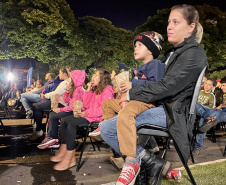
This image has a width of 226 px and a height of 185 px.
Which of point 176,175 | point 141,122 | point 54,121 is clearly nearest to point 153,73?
point 141,122

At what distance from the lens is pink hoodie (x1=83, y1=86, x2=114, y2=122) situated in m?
4.45

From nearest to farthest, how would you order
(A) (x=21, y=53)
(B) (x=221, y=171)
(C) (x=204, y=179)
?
1. (C) (x=204, y=179)
2. (B) (x=221, y=171)
3. (A) (x=21, y=53)

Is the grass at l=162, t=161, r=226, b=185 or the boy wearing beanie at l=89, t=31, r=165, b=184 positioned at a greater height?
the boy wearing beanie at l=89, t=31, r=165, b=184

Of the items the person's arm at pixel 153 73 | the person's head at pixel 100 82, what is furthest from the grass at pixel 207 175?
the person's head at pixel 100 82

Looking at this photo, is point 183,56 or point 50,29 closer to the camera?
point 183,56

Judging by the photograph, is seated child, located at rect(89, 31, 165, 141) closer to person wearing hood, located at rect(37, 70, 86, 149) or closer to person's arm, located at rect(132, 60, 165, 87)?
person's arm, located at rect(132, 60, 165, 87)

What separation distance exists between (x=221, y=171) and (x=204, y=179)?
1.72ft

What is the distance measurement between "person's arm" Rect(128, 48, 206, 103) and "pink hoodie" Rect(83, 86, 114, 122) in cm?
211

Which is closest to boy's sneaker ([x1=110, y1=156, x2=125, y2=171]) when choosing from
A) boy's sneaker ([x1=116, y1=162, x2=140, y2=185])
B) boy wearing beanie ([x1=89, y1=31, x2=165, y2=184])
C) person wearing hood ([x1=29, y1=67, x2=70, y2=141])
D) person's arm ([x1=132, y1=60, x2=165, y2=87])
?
boy wearing beanie ([x1=89, y1=31, x2=165, y2=184])

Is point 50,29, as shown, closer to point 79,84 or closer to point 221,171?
point 79,84

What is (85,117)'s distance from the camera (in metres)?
4.45

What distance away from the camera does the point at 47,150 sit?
18.3 feet

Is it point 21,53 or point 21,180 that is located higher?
point 21,53

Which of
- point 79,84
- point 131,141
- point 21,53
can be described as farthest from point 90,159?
point 21,53
